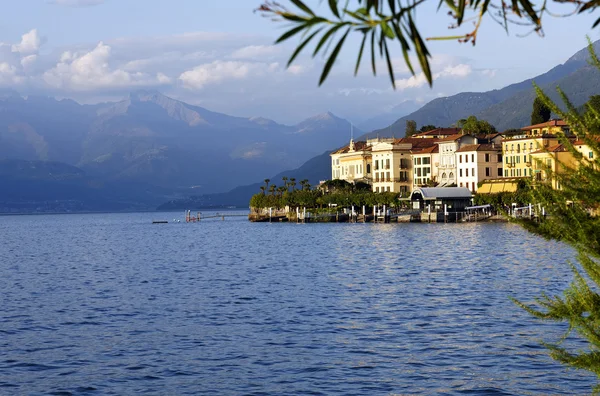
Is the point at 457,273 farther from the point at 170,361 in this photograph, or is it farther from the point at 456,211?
the point at 456,211

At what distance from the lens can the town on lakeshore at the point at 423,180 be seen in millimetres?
130250

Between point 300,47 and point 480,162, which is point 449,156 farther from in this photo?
point 300,47

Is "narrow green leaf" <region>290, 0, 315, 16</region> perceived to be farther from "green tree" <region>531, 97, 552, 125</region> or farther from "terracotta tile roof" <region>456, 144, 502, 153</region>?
"green tree" <region>531, 97, 552, 125</region>

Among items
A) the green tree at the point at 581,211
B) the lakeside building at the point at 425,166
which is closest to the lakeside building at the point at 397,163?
the lakeside building at the point at 425,166

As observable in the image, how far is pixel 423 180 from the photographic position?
15100cm

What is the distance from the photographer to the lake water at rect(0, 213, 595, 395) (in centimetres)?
2302

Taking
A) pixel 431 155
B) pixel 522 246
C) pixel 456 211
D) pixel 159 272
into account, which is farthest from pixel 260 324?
pixel 431 155

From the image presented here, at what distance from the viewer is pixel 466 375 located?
76.7ft

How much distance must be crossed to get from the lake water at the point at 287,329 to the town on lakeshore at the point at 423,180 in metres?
65.8

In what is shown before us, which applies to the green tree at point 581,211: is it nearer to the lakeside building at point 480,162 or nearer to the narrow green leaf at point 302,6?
the narrow green leaf at point 302,6

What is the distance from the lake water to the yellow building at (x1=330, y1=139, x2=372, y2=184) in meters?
97.8

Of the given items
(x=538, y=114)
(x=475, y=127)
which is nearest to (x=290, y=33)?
(x=475, y=127)

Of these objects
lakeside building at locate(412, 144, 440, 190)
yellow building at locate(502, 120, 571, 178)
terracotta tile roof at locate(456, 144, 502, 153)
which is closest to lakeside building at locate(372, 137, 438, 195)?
lakeside building at locate(412, 144, 440, 190)

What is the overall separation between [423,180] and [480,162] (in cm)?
1595
